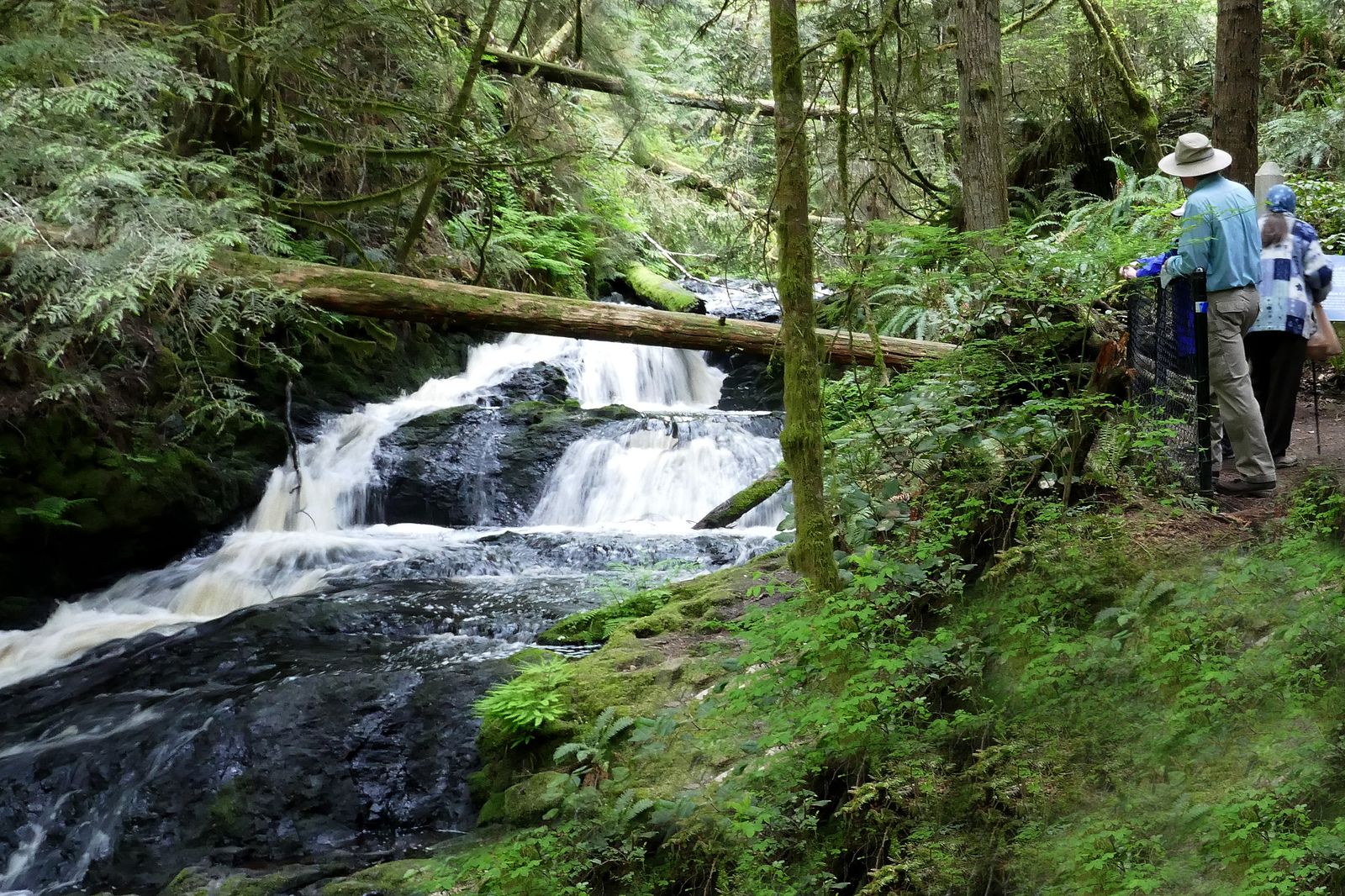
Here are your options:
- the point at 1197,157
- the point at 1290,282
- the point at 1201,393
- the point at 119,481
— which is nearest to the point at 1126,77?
the point at 1290,282

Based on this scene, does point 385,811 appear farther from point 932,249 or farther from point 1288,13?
point 1288,13

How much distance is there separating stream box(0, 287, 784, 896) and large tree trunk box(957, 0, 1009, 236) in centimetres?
375

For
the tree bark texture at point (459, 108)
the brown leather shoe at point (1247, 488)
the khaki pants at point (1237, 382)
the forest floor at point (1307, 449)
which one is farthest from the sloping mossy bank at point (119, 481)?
the forest floor at point (1307, 449)

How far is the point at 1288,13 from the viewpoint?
39.2ft

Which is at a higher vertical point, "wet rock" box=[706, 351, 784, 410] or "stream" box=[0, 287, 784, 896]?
"wet rock" box=[706, 351, 784, 410]

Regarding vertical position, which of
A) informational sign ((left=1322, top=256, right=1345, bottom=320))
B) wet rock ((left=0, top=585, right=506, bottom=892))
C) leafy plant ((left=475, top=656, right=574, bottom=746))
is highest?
informational sign ((left=1322, top=256, right=1345, bottom=320))

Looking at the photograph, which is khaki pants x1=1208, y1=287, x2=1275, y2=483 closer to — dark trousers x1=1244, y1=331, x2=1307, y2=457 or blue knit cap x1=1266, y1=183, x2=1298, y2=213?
dark trousers x1=1244, y1=331, x2=1307, y2=457

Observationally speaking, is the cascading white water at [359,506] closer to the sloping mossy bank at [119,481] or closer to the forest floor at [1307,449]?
the sloping mossy bank at [119,481]

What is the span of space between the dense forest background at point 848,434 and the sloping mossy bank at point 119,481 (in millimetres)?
34

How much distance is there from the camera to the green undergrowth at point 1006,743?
306cm

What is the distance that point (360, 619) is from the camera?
8.02m

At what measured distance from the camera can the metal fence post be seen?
15.9 feet

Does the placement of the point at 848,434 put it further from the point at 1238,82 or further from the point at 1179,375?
the point at 1238,82

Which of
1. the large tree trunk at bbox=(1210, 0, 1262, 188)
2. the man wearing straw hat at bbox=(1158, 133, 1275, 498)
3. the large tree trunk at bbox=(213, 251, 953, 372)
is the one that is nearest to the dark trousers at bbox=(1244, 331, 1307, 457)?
the man wearing straw hat at bbox=(1158, 133, 1275, 498)
